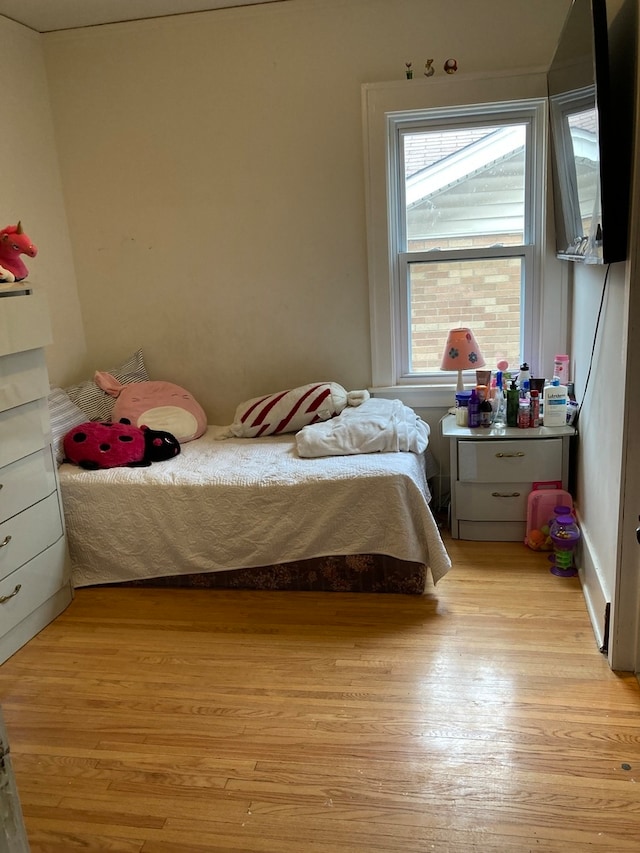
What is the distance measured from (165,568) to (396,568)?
3.18 feet

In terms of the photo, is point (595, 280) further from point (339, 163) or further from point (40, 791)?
point (40, 791)

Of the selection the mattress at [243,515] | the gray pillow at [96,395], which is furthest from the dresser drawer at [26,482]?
the gray pillow at [96,395]

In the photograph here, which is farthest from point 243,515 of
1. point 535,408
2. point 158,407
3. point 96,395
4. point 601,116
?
point 601,116

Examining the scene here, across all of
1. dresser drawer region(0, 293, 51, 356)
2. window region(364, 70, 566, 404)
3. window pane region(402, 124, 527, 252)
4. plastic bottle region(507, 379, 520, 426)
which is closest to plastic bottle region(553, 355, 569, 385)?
window region(364, 70, 566, 404)

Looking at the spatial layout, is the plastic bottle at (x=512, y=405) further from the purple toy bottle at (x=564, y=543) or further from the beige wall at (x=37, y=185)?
the beige wall at (x=37, y=185)

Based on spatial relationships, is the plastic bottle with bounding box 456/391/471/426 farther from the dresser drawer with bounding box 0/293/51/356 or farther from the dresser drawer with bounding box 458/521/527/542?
the dresser drawer with bounding box 0/293/51/356

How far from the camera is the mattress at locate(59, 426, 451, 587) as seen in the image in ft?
8.68

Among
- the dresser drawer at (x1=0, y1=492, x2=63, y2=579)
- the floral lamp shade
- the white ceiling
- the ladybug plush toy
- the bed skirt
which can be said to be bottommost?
the bed skirt

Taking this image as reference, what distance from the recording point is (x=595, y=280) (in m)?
2.54

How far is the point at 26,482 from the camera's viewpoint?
249 cm

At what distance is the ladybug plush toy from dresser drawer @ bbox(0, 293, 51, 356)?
0.56m

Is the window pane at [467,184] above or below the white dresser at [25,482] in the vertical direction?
above

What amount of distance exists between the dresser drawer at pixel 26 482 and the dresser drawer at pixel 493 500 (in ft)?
5.75

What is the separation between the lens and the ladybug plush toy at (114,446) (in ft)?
9.61
